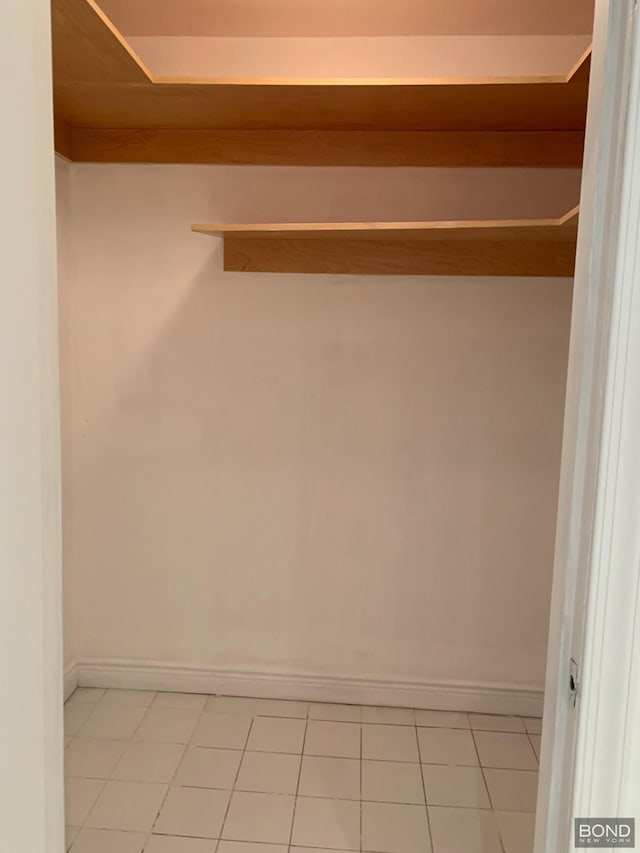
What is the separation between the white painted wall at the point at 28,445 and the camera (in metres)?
0.82

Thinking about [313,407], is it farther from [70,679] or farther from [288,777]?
[70,679]

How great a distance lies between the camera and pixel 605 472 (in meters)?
0.83

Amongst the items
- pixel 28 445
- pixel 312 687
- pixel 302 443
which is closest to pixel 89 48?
pixel 28 445

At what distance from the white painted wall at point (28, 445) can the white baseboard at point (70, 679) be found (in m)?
1.55

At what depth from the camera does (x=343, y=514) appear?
2.39 m

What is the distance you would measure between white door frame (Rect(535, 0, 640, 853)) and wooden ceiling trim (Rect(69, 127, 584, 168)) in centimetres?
134

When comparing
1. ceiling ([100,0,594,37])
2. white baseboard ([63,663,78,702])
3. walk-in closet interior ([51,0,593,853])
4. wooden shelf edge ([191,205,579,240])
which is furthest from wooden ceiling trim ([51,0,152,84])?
white baseboard ([63,663,78,702])

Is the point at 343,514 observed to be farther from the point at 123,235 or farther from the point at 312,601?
the point at 123,235

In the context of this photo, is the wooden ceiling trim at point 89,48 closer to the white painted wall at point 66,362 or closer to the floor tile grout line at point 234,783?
the white painted wall at point 66,362

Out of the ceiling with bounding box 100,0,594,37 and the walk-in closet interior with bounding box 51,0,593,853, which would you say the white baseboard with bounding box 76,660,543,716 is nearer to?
the walk-in closet interior with bounding box 51,0,593,853

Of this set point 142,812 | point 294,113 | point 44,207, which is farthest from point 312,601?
point 44,207

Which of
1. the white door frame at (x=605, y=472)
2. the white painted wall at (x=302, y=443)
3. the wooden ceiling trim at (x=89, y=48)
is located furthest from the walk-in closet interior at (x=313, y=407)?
the white door frame at (x=605, y=472)

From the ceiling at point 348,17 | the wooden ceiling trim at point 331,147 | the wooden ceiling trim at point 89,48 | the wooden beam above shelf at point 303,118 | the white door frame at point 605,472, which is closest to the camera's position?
the white door frame at point 605,472

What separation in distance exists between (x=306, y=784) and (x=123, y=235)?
1942 mm
